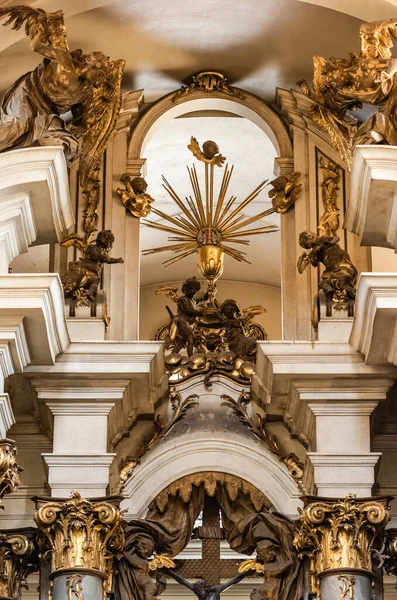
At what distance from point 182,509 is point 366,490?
1.39 metres

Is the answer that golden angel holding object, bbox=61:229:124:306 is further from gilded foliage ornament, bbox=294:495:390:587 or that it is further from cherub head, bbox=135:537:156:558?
gilded foliage ornament, bbox=294:495:390:587

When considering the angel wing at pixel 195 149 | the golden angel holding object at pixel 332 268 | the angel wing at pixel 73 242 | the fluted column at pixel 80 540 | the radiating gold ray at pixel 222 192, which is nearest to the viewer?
the fluted column at pixel 80 540

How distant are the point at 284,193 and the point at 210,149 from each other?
2.85 ft

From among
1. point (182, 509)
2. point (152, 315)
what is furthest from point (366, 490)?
point (152, 315)

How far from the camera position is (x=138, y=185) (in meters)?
14.1

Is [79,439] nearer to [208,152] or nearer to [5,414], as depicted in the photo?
[5,414]

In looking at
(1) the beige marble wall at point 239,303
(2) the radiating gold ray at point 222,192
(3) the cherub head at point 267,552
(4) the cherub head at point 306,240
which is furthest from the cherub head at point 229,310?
Result: (1) the beige marble wall at point 239,303

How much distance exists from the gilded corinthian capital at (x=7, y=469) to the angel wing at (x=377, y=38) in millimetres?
3825

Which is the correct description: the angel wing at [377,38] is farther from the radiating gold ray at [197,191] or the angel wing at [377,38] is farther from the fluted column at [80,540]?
the fluted column at [80,540]

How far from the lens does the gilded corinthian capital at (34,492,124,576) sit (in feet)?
38.9

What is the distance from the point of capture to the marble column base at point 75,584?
38.3ft

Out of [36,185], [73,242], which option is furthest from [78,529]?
[73,242]

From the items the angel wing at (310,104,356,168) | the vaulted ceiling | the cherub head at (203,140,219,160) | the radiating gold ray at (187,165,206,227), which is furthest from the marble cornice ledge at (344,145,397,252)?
the cherub head at (203,140,219,160)

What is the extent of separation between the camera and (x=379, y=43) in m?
12.6
